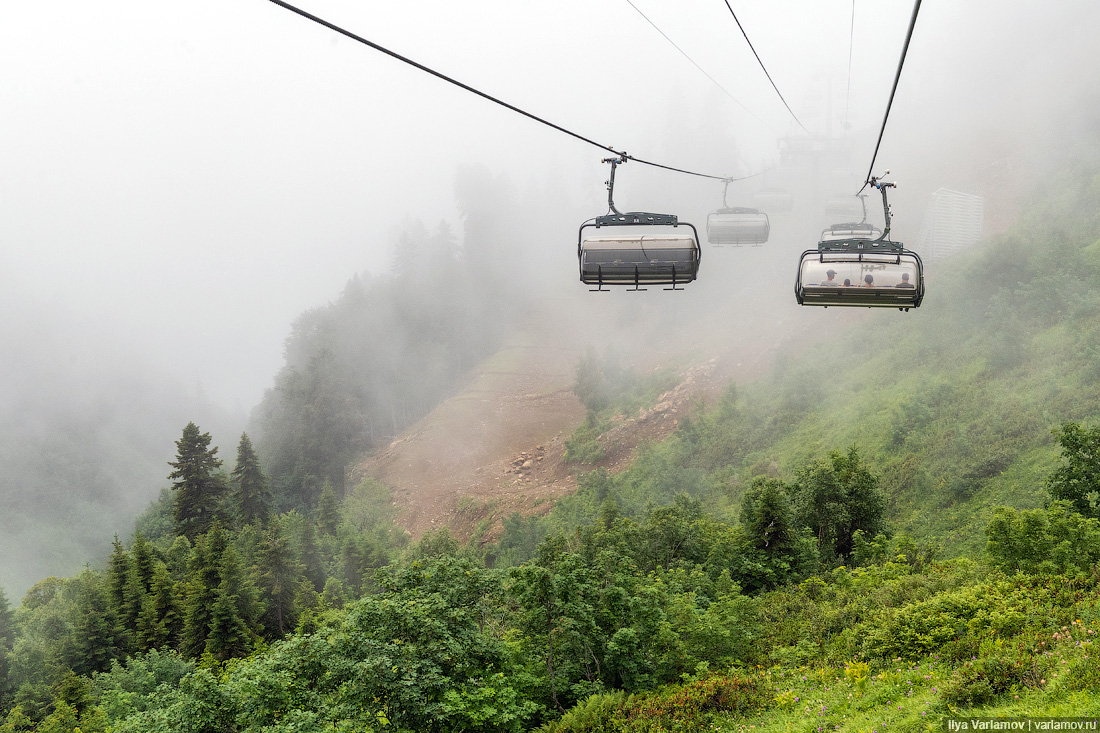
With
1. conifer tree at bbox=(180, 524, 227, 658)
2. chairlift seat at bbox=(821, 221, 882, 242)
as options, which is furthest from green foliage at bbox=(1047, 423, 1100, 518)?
conifer tree at bbox=(180, 524, 227, 658)

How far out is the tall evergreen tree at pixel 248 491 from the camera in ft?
163

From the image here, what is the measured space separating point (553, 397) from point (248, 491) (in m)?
32.9

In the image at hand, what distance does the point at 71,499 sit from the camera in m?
85.9

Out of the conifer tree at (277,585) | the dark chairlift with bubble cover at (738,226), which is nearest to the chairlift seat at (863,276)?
the dark chairlift with bubble cover at (738,226)

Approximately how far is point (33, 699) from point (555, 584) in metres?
26.9

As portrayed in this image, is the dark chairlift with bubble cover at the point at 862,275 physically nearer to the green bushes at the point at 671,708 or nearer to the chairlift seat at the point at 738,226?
the green bushes at the point at 671,708

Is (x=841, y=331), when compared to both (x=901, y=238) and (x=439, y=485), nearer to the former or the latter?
(x=901, y=238)

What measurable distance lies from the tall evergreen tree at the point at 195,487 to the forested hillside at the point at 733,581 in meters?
0.16

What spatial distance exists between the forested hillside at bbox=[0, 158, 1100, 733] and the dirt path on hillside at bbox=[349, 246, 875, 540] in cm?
327

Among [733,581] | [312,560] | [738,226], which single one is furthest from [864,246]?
[312,560]

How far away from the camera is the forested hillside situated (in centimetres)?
1159

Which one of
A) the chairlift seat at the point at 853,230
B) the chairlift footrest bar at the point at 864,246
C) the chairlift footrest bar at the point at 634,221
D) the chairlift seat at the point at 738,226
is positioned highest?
the chairlift seat at the point at 738,226

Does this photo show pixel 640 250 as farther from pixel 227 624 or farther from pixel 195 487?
pixel 195 487

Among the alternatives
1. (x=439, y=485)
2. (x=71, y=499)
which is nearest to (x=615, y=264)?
(x=439, y=485)
